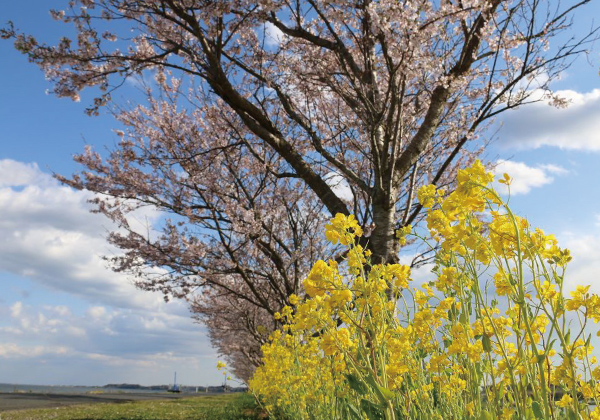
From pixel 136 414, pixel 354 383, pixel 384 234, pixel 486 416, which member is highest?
pixel 384 234

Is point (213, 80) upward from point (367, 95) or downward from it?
upward

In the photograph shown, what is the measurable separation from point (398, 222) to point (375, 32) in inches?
123

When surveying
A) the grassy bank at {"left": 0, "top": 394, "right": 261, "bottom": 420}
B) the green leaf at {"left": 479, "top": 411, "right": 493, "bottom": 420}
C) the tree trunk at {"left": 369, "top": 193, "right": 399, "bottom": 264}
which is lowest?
the grassy bank at {"left": 0, "top": 394, "right": 261, "bottom": 420}

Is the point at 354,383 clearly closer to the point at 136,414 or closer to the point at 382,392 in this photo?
the point at 382,392

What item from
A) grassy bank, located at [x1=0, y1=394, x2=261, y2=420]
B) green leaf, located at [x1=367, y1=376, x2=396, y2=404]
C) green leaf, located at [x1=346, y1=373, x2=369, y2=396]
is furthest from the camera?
grassy bank, located at [x1=0, y1=394, x2=261, y2=420]

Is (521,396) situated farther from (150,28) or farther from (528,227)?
(150,28)

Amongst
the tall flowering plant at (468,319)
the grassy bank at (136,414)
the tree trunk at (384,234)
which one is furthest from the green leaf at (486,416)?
the grassy bank at (136,414)

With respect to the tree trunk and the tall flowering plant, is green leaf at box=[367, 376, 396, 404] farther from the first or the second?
the tree trunk

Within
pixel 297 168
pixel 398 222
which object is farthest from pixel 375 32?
pixel 398 222

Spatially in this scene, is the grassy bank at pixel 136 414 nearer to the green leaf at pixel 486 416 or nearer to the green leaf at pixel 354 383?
the green leaf at pixel 354 383

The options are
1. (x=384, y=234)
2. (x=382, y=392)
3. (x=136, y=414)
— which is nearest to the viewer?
(x=382, y=392)

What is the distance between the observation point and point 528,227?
184 centimetres

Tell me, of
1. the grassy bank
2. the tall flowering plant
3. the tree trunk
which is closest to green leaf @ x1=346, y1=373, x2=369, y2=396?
the tall flowering plant

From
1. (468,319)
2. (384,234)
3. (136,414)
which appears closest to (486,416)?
(468,319)
